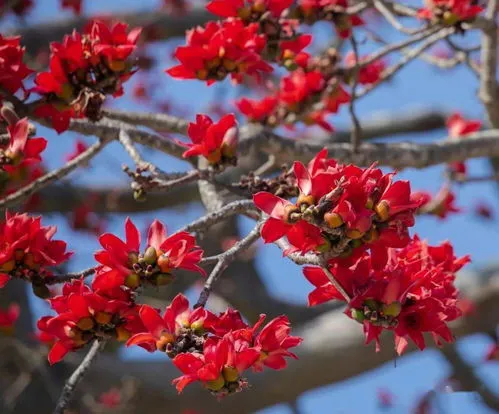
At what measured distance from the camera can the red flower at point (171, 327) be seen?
127cm

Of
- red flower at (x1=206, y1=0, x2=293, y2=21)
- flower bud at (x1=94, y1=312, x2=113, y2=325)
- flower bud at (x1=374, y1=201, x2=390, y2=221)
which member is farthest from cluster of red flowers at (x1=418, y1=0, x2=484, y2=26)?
flower bud at (x1=94, y1=312, x2=113, y2=325)

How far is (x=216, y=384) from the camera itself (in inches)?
47.6

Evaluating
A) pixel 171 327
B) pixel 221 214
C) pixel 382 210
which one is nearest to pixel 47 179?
pixel 221 214

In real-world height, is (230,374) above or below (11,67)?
below

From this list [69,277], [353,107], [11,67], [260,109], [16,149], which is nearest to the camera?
[69,277]

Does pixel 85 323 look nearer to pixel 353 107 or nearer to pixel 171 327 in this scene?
pixel 171 327

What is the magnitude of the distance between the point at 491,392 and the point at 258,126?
1.97 m

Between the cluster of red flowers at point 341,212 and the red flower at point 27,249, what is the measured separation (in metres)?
0.46

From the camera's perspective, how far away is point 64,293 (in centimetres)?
137

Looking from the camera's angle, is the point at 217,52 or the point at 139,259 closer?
the point at 139,259

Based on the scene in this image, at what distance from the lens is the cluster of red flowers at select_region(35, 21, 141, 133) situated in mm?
1709

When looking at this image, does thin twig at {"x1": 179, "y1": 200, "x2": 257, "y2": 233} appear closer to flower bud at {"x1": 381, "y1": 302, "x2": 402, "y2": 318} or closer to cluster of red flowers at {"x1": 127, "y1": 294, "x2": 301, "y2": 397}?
cluster of red flowers at {"x1": 127, "y1": 294, "x2": 301, "y2": 397}

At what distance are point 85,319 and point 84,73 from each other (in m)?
0.62

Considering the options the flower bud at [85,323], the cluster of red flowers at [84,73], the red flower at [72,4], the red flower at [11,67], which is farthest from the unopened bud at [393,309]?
the red flower at [72,4]
